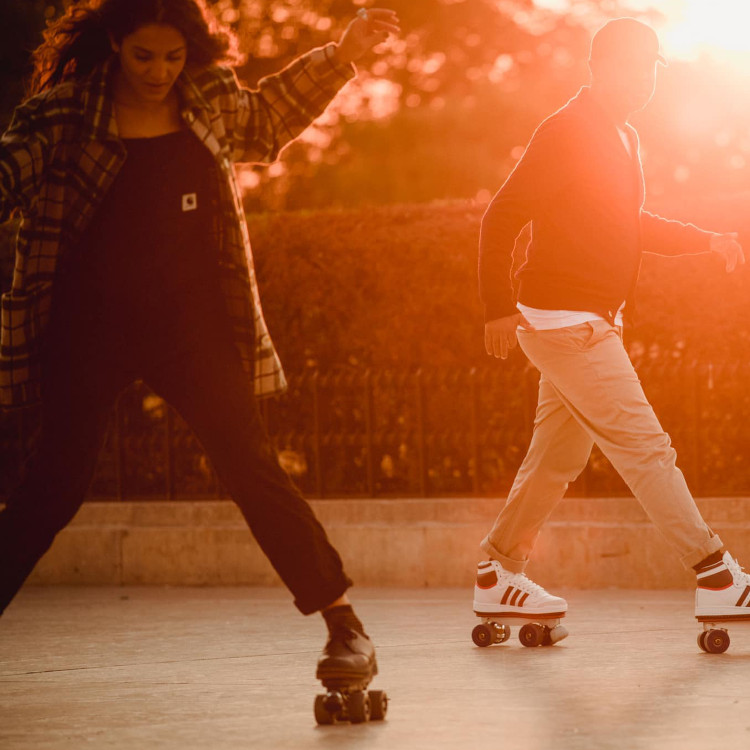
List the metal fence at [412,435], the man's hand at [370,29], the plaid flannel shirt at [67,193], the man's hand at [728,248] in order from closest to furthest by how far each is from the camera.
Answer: the plaid flannel shirt at [67,193], the man's hand at [370,29], the man's hand at [728,248], the metal fence at [412,435]

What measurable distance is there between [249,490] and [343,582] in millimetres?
353

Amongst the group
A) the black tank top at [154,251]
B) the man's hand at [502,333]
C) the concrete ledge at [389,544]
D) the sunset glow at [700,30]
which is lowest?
the concrete ledge at [389,544]

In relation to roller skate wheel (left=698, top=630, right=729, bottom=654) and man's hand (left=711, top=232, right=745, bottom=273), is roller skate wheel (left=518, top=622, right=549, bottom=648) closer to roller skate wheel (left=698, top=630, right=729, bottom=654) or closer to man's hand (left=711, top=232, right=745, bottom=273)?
roller skate wheel (left=698, top=630, right=729, bottom=654)

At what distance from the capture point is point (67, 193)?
450cm

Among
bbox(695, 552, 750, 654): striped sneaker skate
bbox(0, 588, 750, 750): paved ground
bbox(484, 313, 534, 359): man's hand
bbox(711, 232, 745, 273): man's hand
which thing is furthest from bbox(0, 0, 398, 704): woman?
bbox(711, 232, 745, 273): man's hand

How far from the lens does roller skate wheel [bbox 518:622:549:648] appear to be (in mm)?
5988

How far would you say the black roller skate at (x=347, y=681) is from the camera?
434 cm

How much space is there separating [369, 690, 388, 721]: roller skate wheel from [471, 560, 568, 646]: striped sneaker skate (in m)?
1.58

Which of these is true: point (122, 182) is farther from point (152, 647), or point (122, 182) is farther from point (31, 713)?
point (152, 647)

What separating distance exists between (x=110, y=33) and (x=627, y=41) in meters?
1.91

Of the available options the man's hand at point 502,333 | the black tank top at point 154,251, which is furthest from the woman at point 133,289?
the man's hand at point 502,333

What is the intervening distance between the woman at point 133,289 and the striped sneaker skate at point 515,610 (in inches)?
63.7

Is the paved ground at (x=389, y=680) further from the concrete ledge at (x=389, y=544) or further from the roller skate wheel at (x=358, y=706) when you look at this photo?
the concrete ledge at (x=389, y=544)

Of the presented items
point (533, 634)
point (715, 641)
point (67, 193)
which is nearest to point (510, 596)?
point (533, 634)
